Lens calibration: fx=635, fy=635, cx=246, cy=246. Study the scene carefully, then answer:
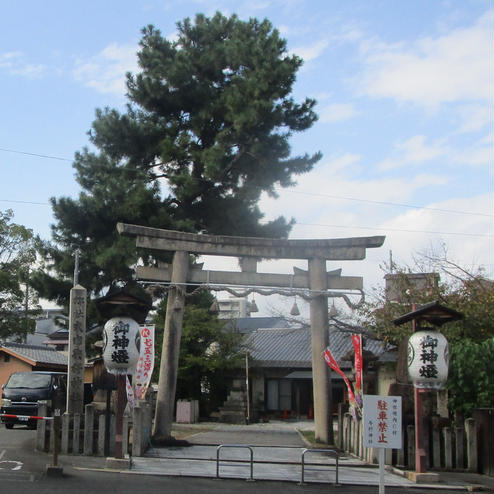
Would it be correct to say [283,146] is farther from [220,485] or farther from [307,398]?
[220,485]

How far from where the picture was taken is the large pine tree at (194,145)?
27.8 meters

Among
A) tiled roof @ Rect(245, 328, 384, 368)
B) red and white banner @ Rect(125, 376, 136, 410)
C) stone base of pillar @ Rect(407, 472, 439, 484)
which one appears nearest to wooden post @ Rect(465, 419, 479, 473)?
stone base of pillar @ Rect(407, 472, 439, 484)

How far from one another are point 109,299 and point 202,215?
16461 millimetres

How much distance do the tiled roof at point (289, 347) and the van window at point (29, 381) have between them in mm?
13652

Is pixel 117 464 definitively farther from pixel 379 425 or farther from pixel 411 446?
pixel 411 446

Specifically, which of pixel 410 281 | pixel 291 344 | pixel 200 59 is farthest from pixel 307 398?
pixel 200 59

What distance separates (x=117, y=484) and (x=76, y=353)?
6.80 metres

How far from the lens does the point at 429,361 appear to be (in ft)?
43.3

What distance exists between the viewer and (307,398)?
124 feet

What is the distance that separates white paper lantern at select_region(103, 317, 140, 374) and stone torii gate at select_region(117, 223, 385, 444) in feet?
11.1

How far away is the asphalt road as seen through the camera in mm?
10492

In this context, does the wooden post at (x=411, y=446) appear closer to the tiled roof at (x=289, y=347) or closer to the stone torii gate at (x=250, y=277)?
the stone torii gate at (x=250, y=277)

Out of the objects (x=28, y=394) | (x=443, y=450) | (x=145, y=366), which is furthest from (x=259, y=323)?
(x=443, y=450)

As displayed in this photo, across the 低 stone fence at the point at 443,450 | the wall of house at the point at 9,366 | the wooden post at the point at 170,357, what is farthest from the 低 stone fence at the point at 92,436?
the wall of house at the point at 9,366
